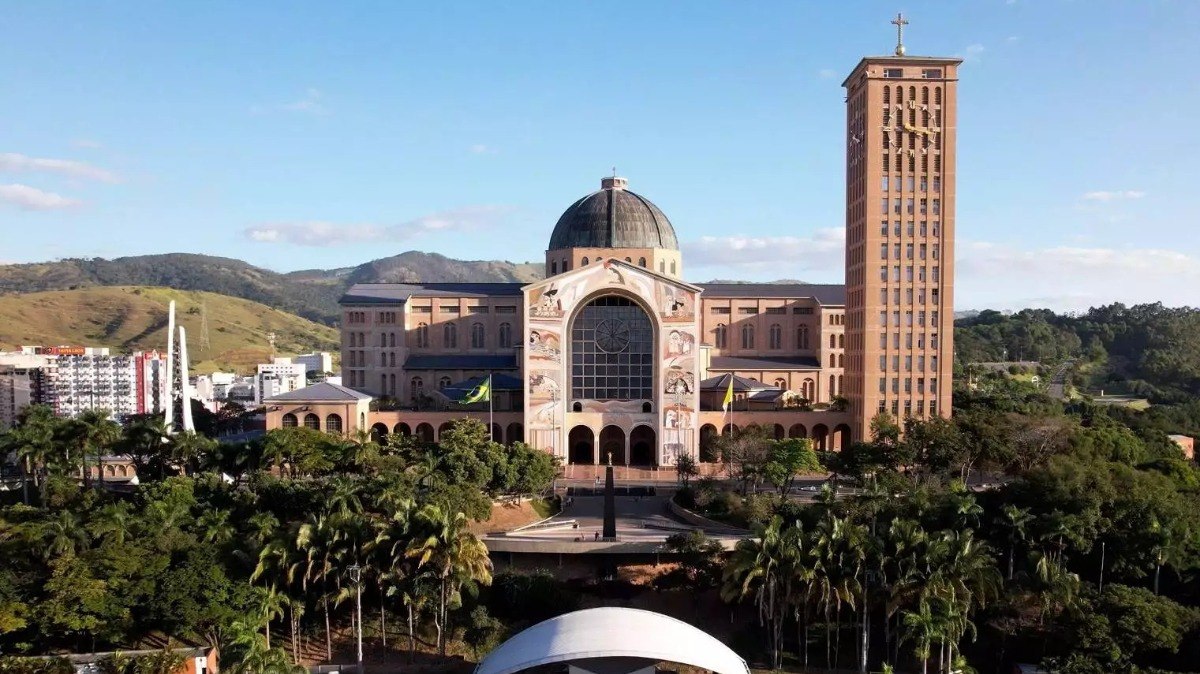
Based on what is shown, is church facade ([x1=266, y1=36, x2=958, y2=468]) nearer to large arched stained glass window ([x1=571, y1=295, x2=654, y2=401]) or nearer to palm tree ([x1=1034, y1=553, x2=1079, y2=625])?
large arched stained glass window ([x1=571, y1=295, x2=654, y2=401])

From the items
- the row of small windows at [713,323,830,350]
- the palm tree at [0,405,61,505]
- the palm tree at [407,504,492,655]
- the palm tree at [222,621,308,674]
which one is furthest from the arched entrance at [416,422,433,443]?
the palm tree at [222,621,308,674]

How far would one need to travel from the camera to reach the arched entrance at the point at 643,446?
6226 centimetres

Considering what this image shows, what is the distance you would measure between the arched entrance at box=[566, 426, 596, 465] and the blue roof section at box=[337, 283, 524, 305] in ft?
44.8

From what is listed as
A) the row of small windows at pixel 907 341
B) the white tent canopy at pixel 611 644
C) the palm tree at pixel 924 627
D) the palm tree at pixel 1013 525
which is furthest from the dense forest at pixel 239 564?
the row of small windows at pixel 907 341

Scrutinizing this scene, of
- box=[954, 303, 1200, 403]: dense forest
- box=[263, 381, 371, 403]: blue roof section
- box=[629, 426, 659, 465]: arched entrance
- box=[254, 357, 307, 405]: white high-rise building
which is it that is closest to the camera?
box=[263, 381, 371, 403]: blue roof section

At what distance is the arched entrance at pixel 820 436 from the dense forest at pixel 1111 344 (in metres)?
57.9

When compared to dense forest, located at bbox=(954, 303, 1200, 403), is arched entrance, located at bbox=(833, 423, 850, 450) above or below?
below

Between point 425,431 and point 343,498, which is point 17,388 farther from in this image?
point 343,498

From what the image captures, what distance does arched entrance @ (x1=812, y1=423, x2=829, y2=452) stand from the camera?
64.2 m

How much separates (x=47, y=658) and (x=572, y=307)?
35.9 m

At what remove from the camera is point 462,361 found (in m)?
70.9

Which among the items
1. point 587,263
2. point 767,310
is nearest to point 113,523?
point 587,263

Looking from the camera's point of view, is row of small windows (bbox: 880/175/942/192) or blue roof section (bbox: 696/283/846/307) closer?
row of small windows (bbox: 880/175/942/192)

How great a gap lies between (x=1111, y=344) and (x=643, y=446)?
103 meters
